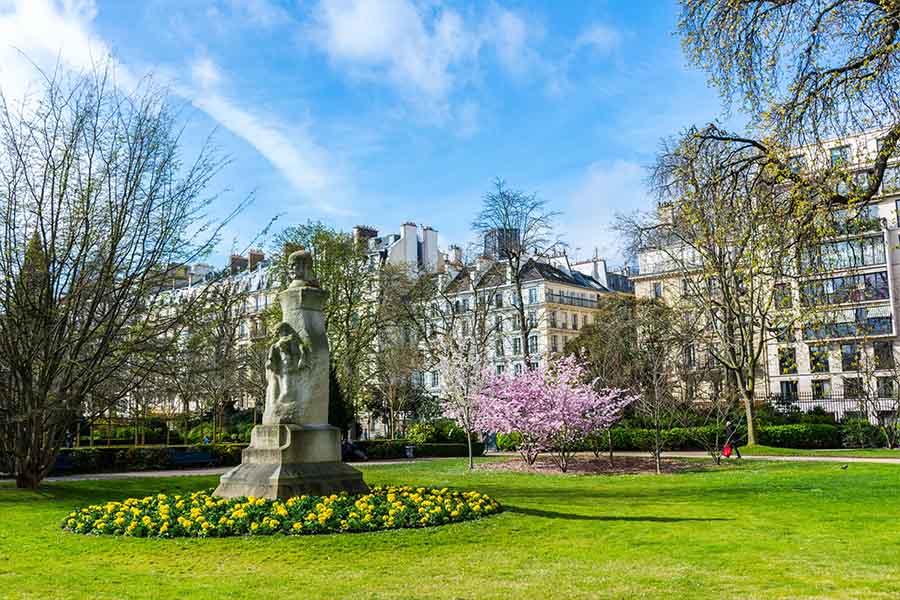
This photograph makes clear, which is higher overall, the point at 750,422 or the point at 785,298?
the point at 785,298

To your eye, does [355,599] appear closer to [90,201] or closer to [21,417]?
[21,417]

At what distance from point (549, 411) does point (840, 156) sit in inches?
621

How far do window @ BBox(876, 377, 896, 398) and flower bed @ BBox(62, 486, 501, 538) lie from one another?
3813cm

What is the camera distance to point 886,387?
46375 mm

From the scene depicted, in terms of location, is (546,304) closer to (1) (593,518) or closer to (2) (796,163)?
(1) (593,518)

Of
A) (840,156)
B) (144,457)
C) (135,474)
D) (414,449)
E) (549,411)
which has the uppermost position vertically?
(840,156)

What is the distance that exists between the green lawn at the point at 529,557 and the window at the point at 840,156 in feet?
15.7

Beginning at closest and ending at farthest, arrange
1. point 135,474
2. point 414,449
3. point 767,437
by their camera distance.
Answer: point 135,474
point 767,437
point 414,449

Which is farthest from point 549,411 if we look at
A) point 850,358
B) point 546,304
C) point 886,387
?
point 546,304

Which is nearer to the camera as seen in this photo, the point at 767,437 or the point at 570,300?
A: the point at 767,437

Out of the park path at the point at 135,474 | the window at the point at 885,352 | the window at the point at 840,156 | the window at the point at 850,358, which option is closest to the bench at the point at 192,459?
the park path at the point at 135,474

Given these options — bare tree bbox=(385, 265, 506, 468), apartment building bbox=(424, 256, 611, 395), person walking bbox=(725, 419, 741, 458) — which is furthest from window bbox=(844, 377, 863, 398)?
apartment building bbox=(424, 256, 611, 395)

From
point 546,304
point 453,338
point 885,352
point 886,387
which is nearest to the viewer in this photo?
point 453,338

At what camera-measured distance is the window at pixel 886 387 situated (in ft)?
143
